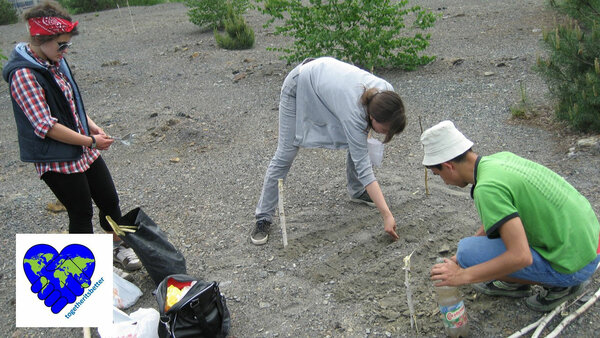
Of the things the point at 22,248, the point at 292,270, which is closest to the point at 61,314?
the point at 22,248

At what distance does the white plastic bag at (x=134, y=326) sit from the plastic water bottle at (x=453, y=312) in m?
1.45

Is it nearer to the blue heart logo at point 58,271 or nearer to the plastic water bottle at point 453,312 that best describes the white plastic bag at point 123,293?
the blue heart logo at point 58,271

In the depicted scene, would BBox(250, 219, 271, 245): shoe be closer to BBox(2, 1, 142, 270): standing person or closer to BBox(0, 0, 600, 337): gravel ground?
BBox(0, 0, 600, 337): gravel ground

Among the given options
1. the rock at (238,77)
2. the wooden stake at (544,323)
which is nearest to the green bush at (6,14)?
the rock at (238,77)

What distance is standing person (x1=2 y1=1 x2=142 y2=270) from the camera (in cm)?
272

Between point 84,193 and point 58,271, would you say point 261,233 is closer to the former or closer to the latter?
point 84,193

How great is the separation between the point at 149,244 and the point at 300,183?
1.80 m

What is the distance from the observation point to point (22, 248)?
7.22ft

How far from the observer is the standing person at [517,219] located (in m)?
2.17

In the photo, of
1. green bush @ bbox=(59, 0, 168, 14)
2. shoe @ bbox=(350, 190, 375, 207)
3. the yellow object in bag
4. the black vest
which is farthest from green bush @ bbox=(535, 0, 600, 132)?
green bush @ bbox=(59, 0, 168, 14)

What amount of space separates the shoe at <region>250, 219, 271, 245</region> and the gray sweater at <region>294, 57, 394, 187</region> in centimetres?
66

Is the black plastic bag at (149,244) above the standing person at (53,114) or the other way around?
the other way around

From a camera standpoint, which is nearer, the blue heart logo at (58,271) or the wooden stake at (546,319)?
the blue heart logo at (58,271)

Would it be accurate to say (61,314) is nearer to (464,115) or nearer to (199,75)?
(464,115)
